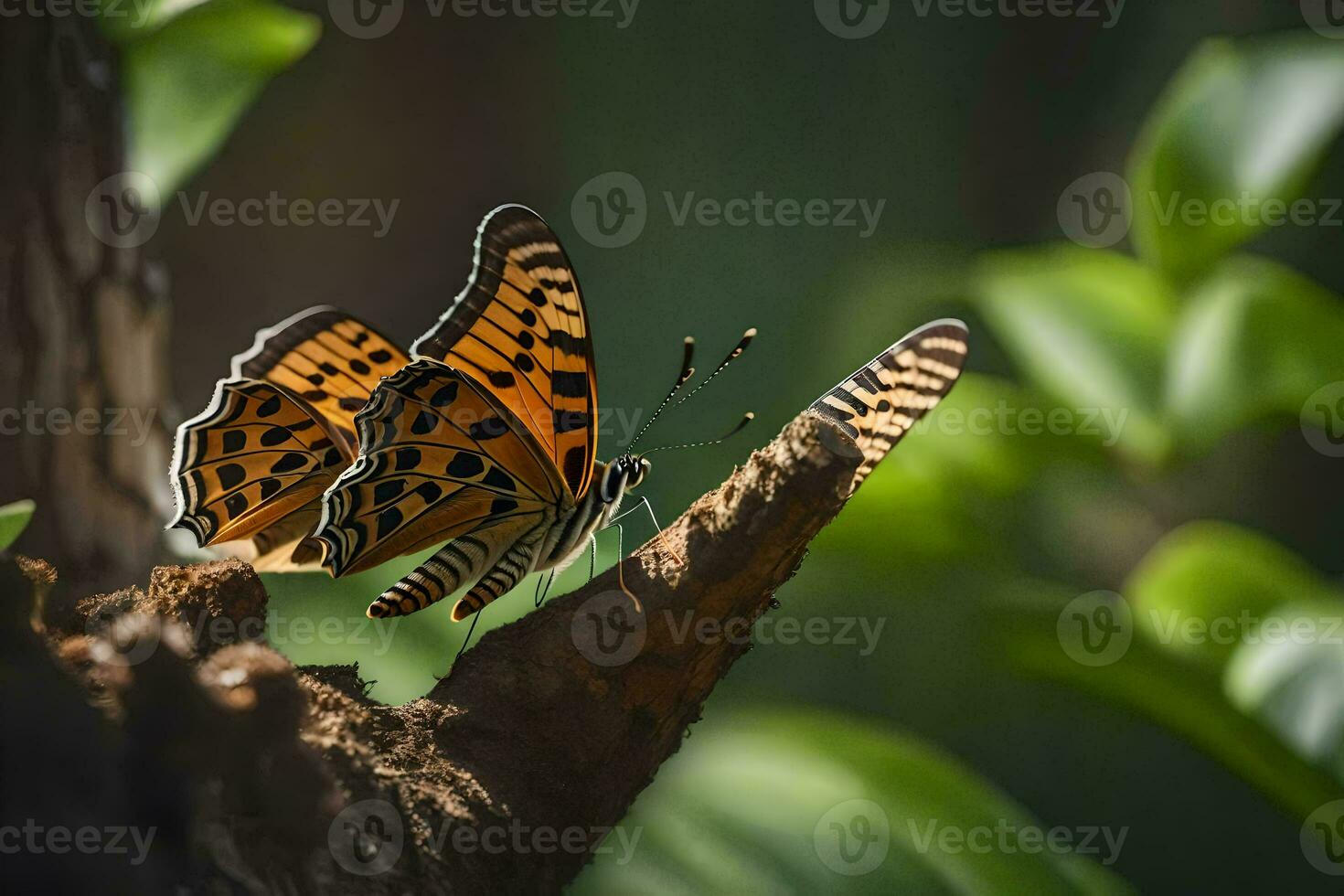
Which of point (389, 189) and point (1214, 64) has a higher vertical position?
point (1214, 64)

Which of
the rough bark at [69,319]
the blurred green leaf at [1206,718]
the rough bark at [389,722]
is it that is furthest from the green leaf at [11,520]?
the blurred green leaf at [1206,718]

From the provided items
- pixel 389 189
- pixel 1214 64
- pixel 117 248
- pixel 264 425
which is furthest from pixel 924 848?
pixel 389 189

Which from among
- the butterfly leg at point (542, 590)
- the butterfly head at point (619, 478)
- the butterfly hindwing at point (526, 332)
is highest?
the butterfly hindwing at point (526, 332)

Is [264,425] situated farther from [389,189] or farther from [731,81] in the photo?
[731,81]

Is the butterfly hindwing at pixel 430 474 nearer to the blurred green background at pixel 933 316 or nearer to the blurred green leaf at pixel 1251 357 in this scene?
the blurred green background at pixel 933 316

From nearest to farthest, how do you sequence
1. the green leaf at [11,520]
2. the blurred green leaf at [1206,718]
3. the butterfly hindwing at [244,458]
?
1. the green leaf at [11,520]
2. the butterfly hindwing at [244,458]
3. the blurred green leaf at [1206,718]

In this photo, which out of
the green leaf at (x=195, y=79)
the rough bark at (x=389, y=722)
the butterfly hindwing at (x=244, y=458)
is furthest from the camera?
the green leaf at (x=195, y=79)

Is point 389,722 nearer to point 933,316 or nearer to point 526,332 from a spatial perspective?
point 526,332
